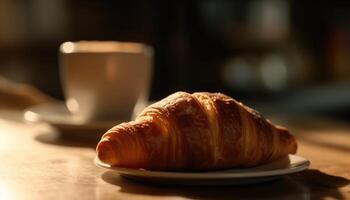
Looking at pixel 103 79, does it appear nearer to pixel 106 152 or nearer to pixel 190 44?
pixel 106 152

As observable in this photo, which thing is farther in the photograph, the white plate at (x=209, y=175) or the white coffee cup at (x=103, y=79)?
the white coffee cup at (x=103, y=79)

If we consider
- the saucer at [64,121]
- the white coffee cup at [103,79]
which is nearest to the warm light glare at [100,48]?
the white coffee cup at [103,79]

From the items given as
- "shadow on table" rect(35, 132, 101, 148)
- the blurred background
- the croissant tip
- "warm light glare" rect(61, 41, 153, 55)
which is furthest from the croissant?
the blurred background

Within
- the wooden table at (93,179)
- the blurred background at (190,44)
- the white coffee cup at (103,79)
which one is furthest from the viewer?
the blurred background at (190,44)

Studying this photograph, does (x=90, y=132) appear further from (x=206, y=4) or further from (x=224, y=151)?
(x=206, y=4)

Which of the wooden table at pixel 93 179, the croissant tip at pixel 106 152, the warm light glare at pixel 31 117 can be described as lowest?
the warm light glare at pixel 31 117

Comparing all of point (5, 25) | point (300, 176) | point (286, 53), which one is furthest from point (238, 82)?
point (300, 176)

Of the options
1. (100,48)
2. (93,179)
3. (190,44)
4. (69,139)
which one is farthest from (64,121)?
(190,44)

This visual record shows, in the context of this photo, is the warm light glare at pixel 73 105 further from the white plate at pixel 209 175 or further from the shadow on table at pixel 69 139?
the white plate at pixel 209 175
